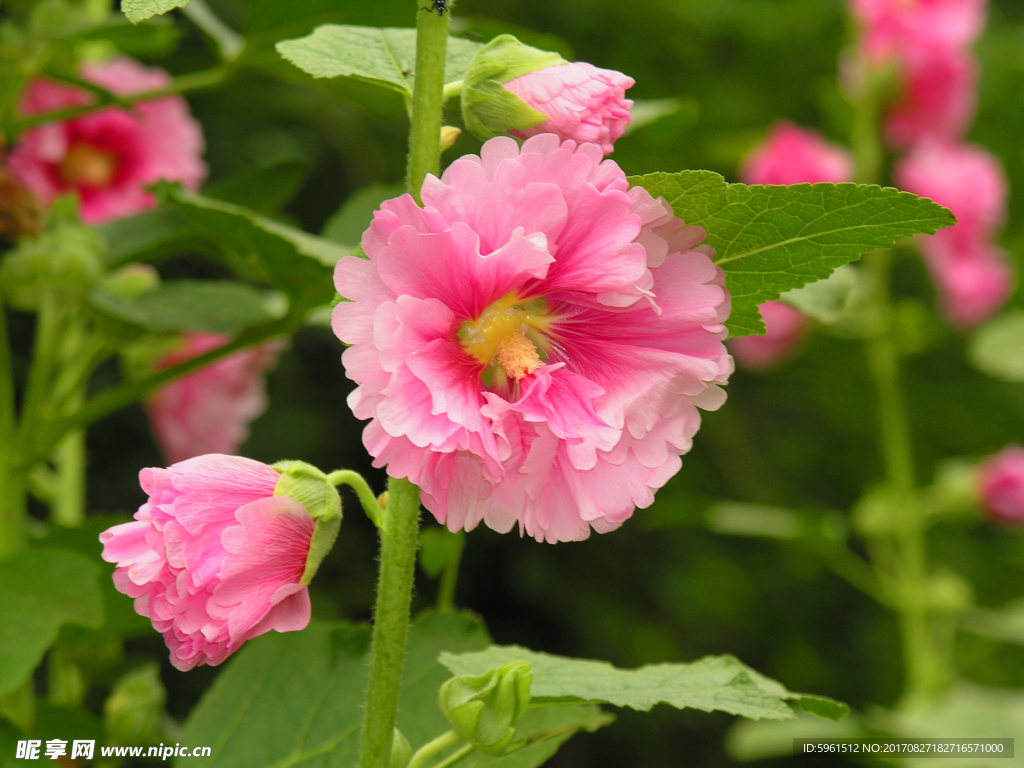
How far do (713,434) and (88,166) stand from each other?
199 cm

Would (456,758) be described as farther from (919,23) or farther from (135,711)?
(919,23)

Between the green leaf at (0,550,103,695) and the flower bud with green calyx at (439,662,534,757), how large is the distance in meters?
0.29

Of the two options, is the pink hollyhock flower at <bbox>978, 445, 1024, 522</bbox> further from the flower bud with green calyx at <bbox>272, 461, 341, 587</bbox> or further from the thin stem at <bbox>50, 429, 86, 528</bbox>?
the flower bud with green calyx at <bbox>272, 461, 341, 587</bbox>

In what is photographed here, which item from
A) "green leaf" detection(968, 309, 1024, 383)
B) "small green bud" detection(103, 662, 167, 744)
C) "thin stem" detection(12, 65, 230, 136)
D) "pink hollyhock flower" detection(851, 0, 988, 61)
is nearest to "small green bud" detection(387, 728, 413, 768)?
"small green bud" detection(103, 662, 167, 744)

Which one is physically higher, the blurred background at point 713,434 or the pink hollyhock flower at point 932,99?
the pink hollyhock flower at point 932,99

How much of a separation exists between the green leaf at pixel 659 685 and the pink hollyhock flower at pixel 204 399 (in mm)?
543

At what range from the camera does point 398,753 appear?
512mm

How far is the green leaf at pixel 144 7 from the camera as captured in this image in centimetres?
43

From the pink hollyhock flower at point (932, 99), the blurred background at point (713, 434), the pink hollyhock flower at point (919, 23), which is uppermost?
the pink hollyhock flower at point (919, 23)

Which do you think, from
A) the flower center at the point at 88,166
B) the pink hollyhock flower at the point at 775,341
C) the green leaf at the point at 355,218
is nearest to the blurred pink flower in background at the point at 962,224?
the pink hollyhock flower at the point at 775,341

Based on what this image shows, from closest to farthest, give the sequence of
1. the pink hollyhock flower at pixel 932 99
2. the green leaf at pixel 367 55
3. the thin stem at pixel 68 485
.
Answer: the green leaf at pixel 367 55 < the thin stem at pixel 68 485 < the pink hollyhock flower at pixel 932 99

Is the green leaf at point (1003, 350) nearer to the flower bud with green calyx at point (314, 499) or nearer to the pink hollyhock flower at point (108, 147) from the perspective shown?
the pink hollyhock flower at point (108, 147)

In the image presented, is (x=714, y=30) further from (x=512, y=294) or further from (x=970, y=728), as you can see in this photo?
(x=512, y=294)

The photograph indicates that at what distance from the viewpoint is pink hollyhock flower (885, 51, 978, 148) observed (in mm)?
1750
